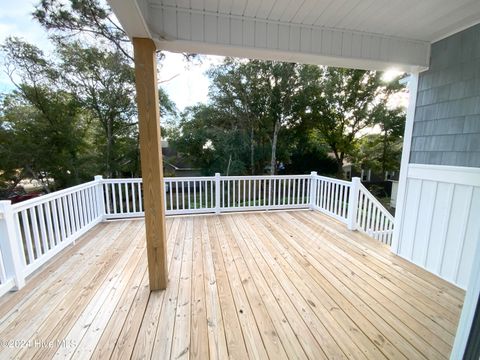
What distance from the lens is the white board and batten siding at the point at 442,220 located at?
2.05 meters

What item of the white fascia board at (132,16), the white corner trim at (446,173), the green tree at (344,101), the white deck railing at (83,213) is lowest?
the white deck railing at (83,213)

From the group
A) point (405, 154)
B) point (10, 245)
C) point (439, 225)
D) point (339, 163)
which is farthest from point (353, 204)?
point (339, 163)

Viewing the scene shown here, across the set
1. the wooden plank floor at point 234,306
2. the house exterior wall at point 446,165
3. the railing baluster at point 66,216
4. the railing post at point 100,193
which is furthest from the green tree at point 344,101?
the railing baluster at point 66,216

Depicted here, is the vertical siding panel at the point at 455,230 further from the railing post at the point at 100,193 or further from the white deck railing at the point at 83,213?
the railing post at the point at 100,193

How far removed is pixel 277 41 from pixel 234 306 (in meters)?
2.53

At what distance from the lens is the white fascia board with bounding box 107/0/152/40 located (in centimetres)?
130

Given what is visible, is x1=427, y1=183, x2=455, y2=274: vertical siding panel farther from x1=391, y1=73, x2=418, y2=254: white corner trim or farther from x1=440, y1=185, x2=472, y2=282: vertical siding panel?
x1=391, y1=73, x2=418, y2=254: white corner trim

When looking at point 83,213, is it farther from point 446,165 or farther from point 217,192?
point 446,165

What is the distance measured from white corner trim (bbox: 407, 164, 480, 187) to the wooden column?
9.65 ft

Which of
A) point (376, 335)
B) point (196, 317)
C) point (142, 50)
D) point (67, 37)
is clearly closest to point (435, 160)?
point (376, 335)

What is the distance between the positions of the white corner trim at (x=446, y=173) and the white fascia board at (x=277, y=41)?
3.81ft

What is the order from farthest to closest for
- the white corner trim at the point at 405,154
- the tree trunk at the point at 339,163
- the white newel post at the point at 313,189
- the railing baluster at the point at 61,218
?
the tree trunk at the point at 339,163, the white newel post at the point at 313,189, the railing baluster at the point at 61,218, the white corner trim at the point at 405,154

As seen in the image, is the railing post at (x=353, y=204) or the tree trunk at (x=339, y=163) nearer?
the railing post at (x=353, y=204)

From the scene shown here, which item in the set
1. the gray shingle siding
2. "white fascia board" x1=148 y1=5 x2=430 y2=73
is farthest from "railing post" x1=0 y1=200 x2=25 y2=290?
the gray shingle siding
